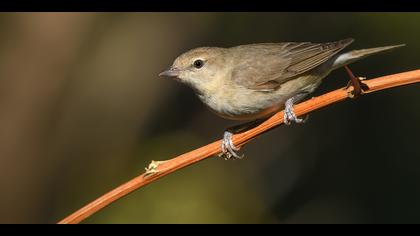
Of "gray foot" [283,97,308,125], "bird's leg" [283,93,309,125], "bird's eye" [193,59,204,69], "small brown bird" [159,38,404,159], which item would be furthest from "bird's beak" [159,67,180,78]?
"gray foot" [283,97,308,125]

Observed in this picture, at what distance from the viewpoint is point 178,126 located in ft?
26.9

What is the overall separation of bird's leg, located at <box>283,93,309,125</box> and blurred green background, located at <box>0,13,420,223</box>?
1.20 metres

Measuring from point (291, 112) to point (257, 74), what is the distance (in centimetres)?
96

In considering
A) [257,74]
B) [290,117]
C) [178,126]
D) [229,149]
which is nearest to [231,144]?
[229,149]

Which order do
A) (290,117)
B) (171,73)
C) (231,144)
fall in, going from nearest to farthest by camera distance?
(290,117) → (231,144) → (171,73)

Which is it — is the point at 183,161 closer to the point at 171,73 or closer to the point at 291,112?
the point at 291,112

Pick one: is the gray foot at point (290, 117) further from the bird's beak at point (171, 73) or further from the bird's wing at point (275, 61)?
the bird's beak at point (171, 73)

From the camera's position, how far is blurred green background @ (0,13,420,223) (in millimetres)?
6312

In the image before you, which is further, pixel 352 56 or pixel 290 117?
pixel 352 56

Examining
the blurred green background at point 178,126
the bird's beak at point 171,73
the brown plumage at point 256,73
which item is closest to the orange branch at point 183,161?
the brown plumage at point 256,73

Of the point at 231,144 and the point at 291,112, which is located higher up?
the point at 291,112

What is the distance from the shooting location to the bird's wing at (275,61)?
5.20 meters

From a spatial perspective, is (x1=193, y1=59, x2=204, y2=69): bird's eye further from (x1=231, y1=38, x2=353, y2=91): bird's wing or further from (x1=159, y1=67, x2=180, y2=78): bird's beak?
(x1=231, y1=38, x2=353, y2=91): bird's wing
